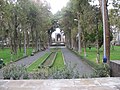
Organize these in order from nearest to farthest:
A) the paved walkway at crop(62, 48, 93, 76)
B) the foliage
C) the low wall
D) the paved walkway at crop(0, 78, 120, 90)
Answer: the paved walkway at crop(0, 78, 120, 90), the low wall, the paved walkway at crop(62, 48, 93, 76), the foliage

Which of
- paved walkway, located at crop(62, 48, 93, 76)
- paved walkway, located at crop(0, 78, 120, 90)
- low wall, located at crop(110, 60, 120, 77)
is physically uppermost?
low wall, located at crop(110, 60, 120, 77)

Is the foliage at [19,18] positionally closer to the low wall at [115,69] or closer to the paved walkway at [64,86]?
the low wall at [115,69]

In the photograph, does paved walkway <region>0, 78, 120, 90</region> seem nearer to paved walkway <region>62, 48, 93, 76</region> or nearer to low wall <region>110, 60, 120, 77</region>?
low wall <region>110, 60, 120, 77</region>

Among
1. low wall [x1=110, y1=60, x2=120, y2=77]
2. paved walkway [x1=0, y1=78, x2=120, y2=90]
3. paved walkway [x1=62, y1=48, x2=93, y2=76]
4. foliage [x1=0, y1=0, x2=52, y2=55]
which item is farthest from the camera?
foliage [x1=0, y1=0, x2=52, y2=55]

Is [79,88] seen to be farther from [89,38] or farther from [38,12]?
[38,12]

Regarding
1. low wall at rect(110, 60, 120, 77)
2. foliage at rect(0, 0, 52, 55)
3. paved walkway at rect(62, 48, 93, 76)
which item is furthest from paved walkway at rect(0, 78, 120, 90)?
foliage at rect(0, 0, 52, 55)

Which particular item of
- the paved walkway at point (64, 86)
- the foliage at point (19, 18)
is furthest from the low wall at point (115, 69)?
the foliage at point (19, 18)

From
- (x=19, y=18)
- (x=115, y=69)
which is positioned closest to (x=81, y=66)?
(x=115, y=69)

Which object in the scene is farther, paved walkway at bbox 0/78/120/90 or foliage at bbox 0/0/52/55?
foliage at bbox 0/0/52/55

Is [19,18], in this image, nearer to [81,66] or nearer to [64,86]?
[81,66]

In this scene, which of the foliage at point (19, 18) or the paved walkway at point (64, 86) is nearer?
the paved walkway at point (64, 86)

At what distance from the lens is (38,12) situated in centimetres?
5488

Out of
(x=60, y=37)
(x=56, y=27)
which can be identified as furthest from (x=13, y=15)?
(x=60, y=37)

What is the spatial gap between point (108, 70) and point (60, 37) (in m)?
122
